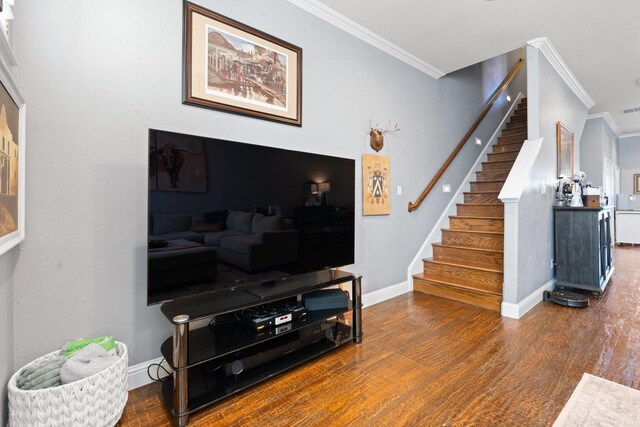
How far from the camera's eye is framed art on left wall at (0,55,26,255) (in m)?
1.10

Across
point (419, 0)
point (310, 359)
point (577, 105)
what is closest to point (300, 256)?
point (310, 359)

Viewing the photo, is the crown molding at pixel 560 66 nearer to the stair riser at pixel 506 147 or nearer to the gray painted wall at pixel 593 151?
the stair riser at pixel 506 147

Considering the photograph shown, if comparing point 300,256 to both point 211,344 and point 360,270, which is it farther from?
point 360,270

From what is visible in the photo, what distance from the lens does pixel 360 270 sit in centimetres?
296

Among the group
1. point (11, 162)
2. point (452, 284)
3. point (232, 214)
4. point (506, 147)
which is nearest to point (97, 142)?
point (11, 162)

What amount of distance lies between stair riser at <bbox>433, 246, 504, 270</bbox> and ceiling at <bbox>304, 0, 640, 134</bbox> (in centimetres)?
215

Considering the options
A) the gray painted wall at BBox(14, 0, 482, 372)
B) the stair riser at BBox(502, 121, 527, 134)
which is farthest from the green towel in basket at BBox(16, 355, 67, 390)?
the stair riser at BBox(502, 121, 527, 134)

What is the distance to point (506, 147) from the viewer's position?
493 centimetres

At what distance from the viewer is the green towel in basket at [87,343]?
1436 millimetres

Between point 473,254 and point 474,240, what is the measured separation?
220 millimetres

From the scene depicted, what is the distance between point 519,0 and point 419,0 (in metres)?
0.80

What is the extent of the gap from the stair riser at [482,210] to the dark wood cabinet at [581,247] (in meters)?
0.58

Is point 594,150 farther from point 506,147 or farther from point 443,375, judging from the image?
point 443,375

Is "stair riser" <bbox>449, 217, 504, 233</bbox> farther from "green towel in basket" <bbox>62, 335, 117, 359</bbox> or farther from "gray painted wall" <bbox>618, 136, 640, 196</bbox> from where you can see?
"gray painted wall" <bbox>618, 136, 640, 196</bbox>
